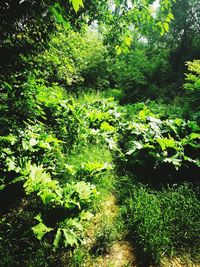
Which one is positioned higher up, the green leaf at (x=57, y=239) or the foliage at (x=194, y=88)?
the foliage at (x=194, y=88)

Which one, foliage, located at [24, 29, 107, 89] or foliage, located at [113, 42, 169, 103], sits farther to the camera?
foliage, located at [113, 42, 169, 103]

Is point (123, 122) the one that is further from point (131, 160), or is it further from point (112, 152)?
point (131, 160)

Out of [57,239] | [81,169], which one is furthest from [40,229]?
[81,169]

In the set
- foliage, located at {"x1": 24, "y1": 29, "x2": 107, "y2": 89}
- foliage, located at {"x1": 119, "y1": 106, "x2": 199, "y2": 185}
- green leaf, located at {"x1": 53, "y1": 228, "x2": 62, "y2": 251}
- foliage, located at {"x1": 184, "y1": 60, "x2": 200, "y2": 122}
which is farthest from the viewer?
foliage, located at {"x1": 24, "y1": 29, "x2": 107, "y2": 89}

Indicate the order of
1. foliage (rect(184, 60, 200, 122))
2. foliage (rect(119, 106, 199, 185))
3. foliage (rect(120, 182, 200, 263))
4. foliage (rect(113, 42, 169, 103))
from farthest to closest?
foliage (rect(113, 42, 169, 103)) → foliage (rect(184, 60, 200, 122)) → foliage (rect(119, 106, 199, 185)) → foliage (rect(120, 182, 200, 263))

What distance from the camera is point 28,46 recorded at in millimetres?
3070

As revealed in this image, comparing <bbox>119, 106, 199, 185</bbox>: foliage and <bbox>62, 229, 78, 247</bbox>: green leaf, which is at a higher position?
<bbox>119, 106, 199, 185</bbox>: foliage

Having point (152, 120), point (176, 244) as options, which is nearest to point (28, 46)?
point (176, 244)

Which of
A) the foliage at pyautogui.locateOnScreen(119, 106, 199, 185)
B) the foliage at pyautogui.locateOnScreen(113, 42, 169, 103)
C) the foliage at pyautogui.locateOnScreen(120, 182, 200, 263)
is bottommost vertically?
the foliage at pyautogui.locateOnScreen(120, 182, 200, 263)

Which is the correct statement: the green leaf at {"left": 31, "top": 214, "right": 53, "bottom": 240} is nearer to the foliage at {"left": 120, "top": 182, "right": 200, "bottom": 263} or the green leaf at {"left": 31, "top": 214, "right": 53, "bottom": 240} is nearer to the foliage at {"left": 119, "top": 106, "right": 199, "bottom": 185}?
the foliage at {"left": 120, "top": 182, "right": 200, "bottom": 263}

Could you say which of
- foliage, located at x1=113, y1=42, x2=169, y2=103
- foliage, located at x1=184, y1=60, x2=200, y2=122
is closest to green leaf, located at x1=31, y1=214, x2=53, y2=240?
foliage, located at x1=184, y1=60, x2=200, y2=122

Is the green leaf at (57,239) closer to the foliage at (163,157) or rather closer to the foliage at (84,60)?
the foliage at (163,157)

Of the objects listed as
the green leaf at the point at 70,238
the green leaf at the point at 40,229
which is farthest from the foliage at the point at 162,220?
the green leaf at the point at 40,229

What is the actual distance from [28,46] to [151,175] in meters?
3.49
